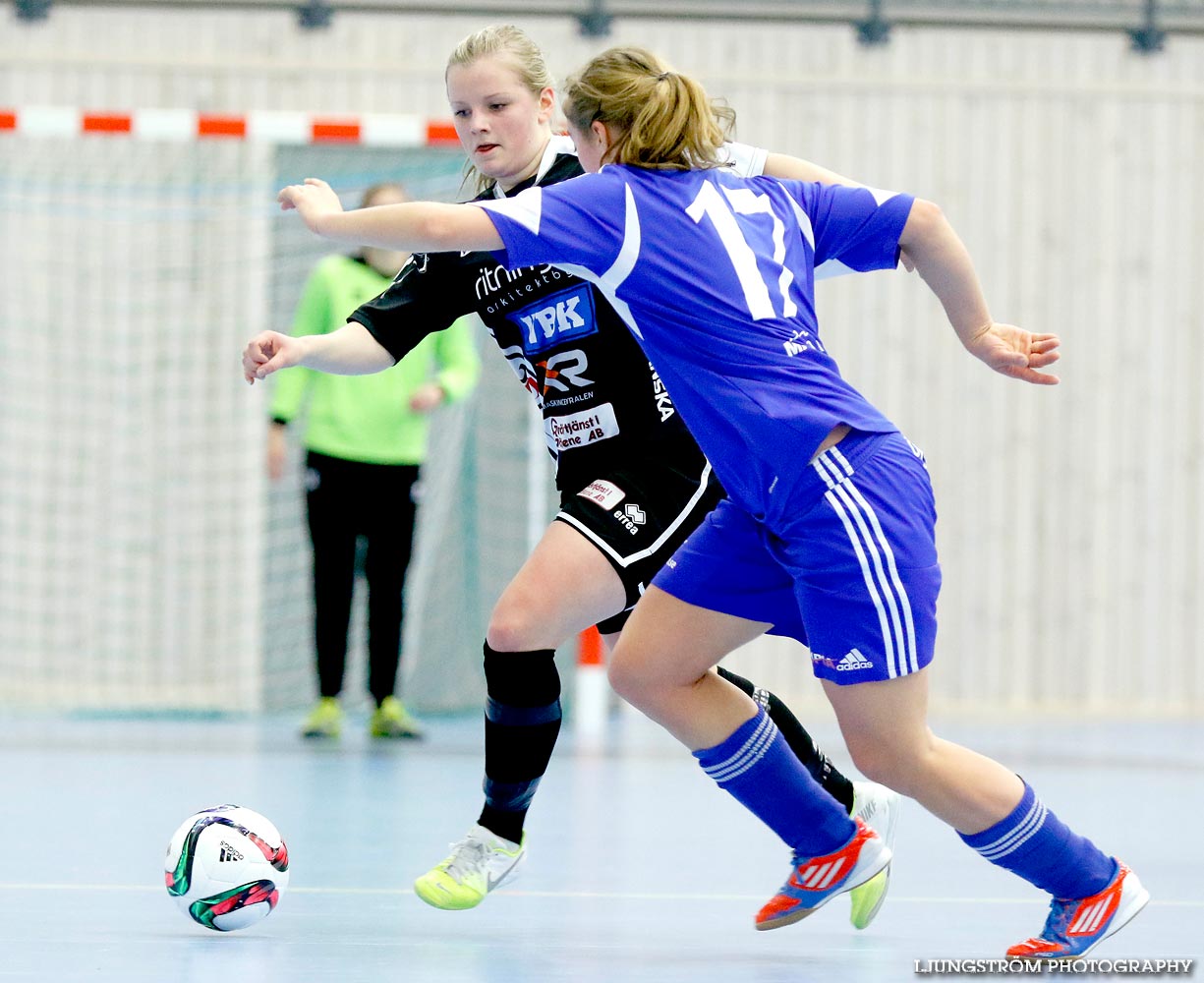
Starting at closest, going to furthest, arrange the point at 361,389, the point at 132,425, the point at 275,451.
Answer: the point at 361,389 < the point at 275,451 < the point at 132,425

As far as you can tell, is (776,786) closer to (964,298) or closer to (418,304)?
(964,298)

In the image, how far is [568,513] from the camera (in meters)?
3.03

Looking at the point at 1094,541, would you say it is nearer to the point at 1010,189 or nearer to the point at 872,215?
the point at 1010,189

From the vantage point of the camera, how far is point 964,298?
2.61m

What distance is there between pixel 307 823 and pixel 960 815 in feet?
6.43

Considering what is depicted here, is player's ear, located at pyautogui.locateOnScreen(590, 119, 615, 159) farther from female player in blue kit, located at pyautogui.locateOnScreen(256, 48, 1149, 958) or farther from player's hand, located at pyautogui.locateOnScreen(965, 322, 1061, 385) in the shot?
player's hand, located at pyautogui.locateOnScreen(965, 322, 1061, 385)

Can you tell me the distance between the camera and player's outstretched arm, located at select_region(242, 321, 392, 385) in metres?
2.53

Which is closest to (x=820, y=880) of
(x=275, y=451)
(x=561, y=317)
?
(x=561, y=317)

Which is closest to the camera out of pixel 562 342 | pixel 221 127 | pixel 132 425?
pixel 562 342

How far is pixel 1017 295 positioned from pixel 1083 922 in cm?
618

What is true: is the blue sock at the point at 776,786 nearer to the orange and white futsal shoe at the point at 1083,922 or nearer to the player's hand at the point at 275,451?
the orange and white futsal shoe at the point at 1083,922

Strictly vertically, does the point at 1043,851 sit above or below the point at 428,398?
below

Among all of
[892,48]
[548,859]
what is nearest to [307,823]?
[548,859]

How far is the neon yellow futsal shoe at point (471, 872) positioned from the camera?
287 cm
